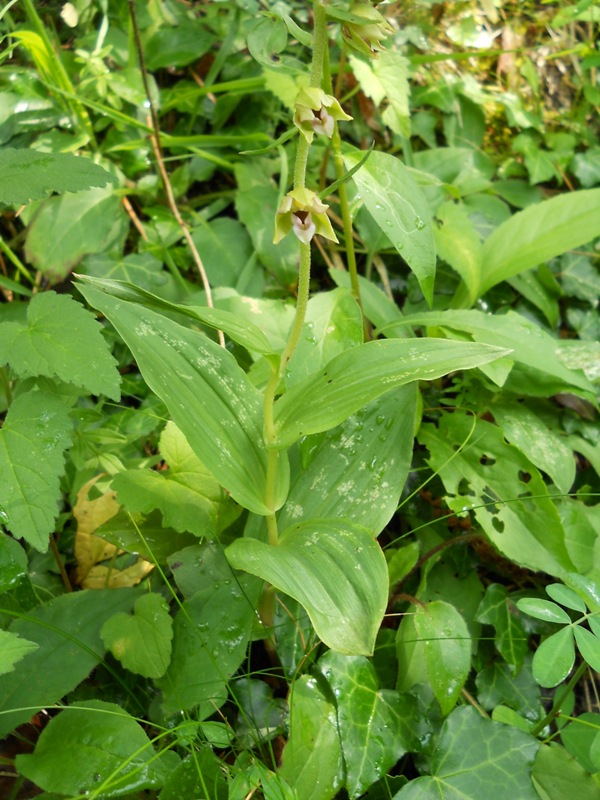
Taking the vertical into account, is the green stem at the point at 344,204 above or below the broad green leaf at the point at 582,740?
above

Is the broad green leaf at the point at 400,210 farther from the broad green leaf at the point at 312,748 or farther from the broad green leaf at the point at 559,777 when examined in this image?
the broad green leaf at the point at 559,777

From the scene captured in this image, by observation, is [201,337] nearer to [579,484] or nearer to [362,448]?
[362,448]

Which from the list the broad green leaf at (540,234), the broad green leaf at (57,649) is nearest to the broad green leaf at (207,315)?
the broad green leaf at (57,649)

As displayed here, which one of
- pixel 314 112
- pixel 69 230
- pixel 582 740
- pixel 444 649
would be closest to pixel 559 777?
pixel 582 740

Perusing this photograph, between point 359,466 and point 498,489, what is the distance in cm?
Answer: 45

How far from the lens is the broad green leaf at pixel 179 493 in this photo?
4.58 ft

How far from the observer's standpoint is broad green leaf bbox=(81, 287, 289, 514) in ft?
4.20

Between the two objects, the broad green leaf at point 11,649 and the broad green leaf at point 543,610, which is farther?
the broad green leaf at point 543,610

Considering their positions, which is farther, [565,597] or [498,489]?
[498,489]

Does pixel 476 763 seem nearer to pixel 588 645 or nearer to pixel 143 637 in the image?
pixel 588 645

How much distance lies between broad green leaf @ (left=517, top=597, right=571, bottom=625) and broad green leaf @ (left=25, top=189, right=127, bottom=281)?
1602 mm

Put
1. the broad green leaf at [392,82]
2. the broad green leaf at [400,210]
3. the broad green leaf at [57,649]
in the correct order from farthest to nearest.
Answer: the broad green leaf at [392,82] → the broad green leaf at [400,210] → the broad green leaf at [57,649]

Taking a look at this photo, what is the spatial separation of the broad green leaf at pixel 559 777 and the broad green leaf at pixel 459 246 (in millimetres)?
1281

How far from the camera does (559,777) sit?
4.35 feet
